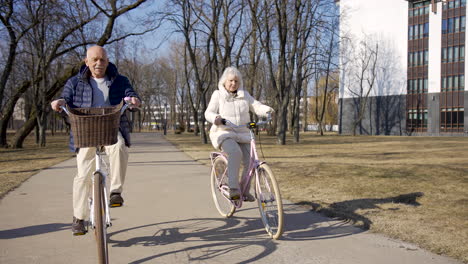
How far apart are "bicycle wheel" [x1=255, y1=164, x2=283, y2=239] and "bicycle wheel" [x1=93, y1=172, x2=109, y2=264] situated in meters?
1.66

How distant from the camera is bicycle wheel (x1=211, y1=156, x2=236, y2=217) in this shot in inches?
200

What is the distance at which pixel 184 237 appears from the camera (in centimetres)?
428

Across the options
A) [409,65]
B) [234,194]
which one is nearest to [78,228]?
[234,194]

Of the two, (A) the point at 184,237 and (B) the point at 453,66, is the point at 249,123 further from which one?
(B) the point at 453,66

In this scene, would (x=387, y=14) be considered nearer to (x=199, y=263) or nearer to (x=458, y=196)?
(x=458, y=196)

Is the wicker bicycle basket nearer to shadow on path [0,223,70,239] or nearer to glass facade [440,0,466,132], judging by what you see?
shadow on path [0,223,70,239]

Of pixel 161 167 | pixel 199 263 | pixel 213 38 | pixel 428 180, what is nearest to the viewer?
pixel 199 263

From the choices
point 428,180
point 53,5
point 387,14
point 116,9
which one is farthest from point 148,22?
point 387,14

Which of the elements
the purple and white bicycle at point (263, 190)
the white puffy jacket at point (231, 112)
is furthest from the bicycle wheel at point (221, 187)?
the white puffy jacket at point (231, 112)

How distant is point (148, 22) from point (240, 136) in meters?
19.8

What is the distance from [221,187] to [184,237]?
1.11 m

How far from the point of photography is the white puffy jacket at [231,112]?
4.72 meters

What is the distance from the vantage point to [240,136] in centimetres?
473

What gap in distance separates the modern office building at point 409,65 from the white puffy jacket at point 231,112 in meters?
42.7
